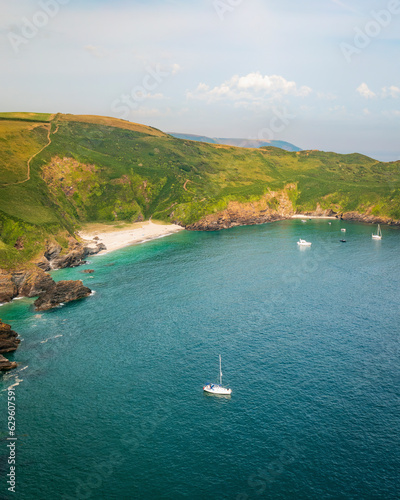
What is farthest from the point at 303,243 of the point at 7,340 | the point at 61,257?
the point at 7,340

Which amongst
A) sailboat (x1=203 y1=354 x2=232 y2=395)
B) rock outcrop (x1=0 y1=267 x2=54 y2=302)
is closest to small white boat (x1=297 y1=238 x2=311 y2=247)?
rock outcrop (x1=0 y1=267 x2=54 y2=302)

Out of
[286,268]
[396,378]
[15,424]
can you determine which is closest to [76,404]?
[15,424]

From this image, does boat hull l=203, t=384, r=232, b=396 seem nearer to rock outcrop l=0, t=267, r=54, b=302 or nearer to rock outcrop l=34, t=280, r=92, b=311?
rock outcrop l=34, t=280, r=92, b=311

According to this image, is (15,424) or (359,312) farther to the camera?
(359,312)

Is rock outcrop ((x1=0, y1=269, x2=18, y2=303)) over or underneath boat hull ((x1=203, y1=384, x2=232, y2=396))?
over

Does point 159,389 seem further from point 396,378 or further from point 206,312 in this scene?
point 396,378

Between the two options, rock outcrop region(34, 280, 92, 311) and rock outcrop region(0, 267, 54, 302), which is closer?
rock outcrop region(34, 280, 92, 311)

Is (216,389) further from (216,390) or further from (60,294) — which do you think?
(60,294)
